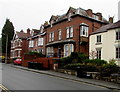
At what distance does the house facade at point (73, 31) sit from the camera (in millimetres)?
34250

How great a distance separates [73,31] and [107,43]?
767 centimetres

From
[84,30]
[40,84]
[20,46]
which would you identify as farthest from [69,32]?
[20,46]

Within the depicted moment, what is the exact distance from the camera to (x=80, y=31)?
34.3m

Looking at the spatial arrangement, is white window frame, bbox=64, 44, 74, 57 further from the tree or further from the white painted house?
the tree

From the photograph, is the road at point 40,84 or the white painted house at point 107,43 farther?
the white painted house at point 107,43

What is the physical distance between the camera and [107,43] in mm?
29594

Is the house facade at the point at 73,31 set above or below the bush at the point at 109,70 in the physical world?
above

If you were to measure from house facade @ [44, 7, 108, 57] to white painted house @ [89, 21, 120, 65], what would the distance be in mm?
2286

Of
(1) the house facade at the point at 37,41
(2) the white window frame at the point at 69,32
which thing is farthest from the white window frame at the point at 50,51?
(2) the white window frame at the point at 69,32

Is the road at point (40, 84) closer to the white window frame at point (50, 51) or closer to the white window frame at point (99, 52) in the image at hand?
the white window frame at point (99, 52)

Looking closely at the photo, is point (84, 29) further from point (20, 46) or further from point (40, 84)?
→ point (20, 46)

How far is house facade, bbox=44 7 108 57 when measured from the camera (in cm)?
3425

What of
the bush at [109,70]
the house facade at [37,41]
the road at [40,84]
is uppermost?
the house facade at [37,41]

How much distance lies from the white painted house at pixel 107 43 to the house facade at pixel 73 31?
7.50 ft
